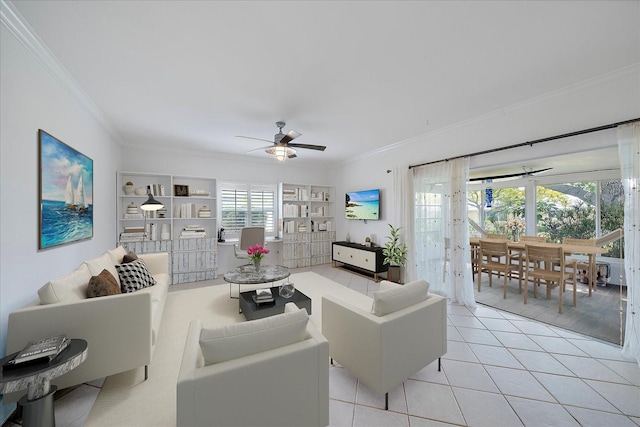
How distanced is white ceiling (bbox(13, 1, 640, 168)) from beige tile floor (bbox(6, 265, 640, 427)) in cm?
286

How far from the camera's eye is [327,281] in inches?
199

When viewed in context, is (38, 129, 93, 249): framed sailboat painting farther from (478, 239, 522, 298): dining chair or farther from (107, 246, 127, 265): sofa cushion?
(478, 239, 522, 298): dining chair

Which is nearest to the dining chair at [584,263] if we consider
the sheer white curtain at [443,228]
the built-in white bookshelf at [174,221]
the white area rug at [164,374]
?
the sheer white curtain at [443,228]

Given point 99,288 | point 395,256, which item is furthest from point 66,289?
point 395,256

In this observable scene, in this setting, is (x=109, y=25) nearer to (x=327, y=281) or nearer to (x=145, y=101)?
(x=145, y=101)

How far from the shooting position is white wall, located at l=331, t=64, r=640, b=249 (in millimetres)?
2498

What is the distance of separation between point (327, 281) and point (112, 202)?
4.25 m

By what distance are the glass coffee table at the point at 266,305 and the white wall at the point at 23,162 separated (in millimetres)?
1912

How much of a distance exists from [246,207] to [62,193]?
368 centimetres

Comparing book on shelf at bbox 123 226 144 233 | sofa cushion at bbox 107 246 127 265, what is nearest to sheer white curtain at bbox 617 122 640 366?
sofa cushion at bbox 107 246 127 265

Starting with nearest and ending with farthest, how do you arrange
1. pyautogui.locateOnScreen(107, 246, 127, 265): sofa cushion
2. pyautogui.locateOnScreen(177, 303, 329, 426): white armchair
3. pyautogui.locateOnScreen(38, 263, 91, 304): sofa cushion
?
pyautogui.locateOnScreen(177, 303, 329, 426): white armchair, pyautogui.locateOnScreen(38, 263, 91, 304): sofa cushion, pyautogui.locateOnScreen(107, 246, 127, 265): sofa cushion

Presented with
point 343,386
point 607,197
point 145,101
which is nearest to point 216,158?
point 145,101

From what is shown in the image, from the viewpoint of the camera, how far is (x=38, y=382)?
4.61 ft

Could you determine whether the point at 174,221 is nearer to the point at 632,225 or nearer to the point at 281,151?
the point at 281,151
